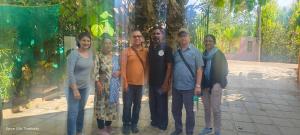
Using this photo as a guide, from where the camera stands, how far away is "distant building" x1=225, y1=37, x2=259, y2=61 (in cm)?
386

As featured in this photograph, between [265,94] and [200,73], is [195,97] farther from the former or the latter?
[265,94]

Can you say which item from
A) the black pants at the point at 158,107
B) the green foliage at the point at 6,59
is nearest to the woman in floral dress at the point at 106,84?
the black pants at the point at 158,107

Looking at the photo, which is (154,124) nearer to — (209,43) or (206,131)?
(206,131)

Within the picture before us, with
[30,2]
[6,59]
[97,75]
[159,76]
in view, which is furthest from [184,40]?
[6,59]

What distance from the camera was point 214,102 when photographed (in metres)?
3.64

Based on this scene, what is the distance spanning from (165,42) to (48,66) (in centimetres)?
166

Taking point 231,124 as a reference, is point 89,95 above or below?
above

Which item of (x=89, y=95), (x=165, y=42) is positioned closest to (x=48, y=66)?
(x=89, y=95)

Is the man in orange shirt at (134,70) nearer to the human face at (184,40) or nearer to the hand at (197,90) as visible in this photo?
the human face at (184,40)

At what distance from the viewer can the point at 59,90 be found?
400 centimetres

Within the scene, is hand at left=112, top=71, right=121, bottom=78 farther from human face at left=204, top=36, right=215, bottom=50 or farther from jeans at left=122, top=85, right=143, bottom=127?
human face at left=204, top=36, right=215, bottom=50

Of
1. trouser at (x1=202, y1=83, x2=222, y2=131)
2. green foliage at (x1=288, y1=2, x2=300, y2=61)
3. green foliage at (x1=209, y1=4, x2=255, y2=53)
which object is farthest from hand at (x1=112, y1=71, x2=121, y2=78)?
green foliage at (x1=288, y1=2, x2=300, y2=61)

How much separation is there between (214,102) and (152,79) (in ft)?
2.63

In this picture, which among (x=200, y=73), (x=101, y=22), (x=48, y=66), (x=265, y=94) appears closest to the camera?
(x=101, y=22)
